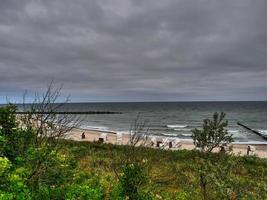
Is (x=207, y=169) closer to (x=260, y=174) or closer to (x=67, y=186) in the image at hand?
(x=67, y=186)

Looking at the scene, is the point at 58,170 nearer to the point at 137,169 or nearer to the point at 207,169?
the point at 137,169

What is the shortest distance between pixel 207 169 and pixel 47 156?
4.92 metres

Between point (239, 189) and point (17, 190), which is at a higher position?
point (17, 190)

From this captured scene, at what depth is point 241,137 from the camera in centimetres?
5381

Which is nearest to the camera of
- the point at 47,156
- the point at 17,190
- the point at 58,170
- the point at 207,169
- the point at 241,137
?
the point at 17,190

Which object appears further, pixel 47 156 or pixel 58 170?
pixel 58 170

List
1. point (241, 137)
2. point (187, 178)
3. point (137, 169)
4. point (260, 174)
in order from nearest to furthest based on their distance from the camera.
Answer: point (137, 169)
point (187, 178)
point (260, 174)
point (241, 137)

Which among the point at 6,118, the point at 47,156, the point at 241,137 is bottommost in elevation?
the point at 241,137

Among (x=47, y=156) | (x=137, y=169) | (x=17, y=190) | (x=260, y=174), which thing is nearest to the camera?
(x=17, y=190)

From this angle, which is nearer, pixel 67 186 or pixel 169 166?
pixel 67 186

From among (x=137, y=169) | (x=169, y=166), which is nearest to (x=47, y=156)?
(x=137, y=169)

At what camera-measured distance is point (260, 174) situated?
63.3 feet

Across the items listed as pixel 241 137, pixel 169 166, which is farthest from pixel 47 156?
pixel 241 137

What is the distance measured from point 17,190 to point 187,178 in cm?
1196
